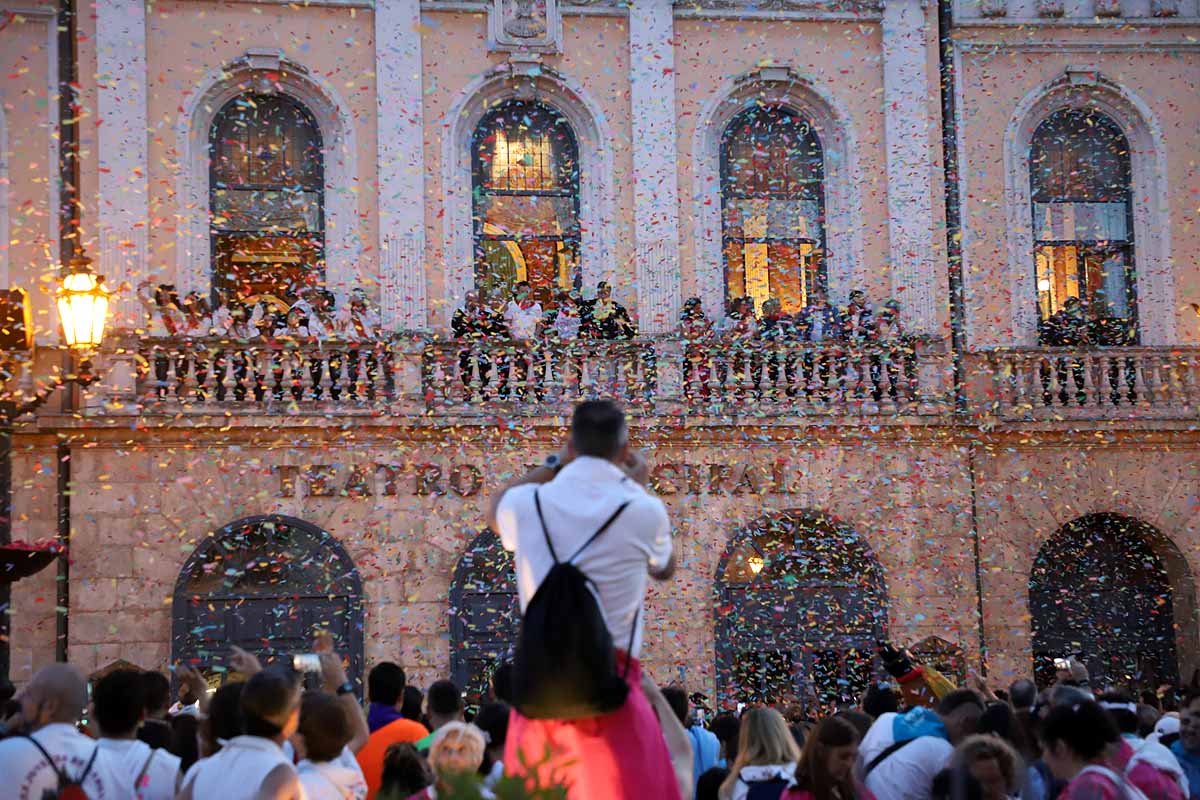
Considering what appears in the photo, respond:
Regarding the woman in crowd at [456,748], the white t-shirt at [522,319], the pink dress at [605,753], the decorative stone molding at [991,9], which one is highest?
the decorative stone molding at [991,9]

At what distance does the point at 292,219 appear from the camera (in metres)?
20.6

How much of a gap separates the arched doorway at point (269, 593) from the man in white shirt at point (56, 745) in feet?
40.9

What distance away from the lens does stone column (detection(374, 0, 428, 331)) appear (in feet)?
65.8

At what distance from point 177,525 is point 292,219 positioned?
13.2 feet

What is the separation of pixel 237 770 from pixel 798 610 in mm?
14543

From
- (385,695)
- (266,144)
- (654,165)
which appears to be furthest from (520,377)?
(385,695)

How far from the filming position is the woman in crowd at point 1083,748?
666 centimetres

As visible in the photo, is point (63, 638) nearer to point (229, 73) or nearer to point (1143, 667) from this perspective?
point (229, 73)

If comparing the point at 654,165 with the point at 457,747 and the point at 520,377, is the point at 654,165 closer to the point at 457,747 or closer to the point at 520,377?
the point at 520,377

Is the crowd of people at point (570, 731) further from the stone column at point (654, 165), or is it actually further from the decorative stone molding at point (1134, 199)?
the decorative stone molding at point (1134, 199)

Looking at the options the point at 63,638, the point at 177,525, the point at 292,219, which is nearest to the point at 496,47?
the point at 292,219

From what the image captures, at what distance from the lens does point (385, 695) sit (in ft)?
29.8

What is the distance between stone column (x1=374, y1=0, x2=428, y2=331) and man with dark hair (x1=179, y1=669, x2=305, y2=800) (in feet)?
44.6

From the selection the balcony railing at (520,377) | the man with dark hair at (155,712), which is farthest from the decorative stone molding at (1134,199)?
the man with dark hair at (155,712)
